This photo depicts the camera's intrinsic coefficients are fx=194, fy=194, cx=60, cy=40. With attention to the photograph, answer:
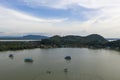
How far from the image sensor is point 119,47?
39.5m

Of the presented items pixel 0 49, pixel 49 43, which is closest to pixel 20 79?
pixel 0 49

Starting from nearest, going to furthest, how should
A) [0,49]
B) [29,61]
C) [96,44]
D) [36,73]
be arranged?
[36,73]
[29,61]
[0,49]
[96,44]

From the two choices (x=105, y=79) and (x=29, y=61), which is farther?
(x=29, y=61)

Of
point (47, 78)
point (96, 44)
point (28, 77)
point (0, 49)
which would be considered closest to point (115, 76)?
point (47, 78)

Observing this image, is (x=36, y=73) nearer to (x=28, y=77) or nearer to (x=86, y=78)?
(x=28, y=77)

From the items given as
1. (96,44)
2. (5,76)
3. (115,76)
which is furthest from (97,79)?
(96,44)

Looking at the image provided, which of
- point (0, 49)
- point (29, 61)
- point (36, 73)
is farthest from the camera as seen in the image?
point (0, 49)

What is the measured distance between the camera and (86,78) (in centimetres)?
1257

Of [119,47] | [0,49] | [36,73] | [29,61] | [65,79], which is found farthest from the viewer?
[119,47]

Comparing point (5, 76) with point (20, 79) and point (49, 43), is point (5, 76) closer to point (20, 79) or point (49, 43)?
point (20, 79)

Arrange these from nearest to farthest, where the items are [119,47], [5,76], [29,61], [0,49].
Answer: [5,76], [29,61], [0,49], [119,47]

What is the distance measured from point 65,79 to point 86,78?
1.37 metres

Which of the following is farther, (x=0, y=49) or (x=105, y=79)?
(x=0, y=49)

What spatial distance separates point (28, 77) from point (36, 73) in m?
1.25
